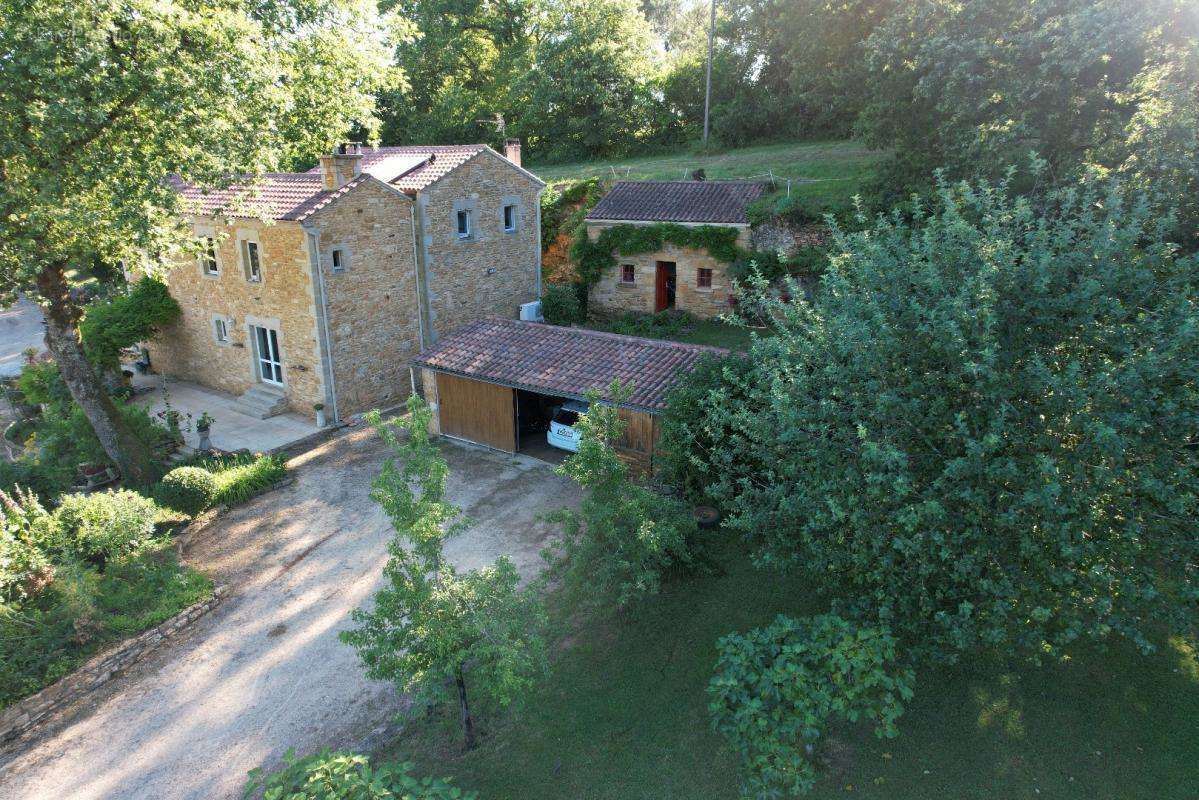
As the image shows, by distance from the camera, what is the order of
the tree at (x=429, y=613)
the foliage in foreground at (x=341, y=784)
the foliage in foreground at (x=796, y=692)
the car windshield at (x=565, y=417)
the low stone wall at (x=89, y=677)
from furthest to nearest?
the car windshield at (x=565, y=417)
the low stone wall at (x=89, y=677)
the tree at (x=429, y=613)
the foliage in foreground at (x=796, y=692)
the foliage in foreground at (x=341, y=784)

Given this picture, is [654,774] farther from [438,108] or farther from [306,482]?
[438,108]

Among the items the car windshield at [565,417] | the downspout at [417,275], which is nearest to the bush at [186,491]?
the car windshield at [565,417]

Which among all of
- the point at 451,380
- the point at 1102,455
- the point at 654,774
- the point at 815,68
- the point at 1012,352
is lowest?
the point at 654,774

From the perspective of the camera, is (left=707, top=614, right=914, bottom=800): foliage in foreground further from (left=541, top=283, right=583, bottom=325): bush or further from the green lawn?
(left=541, top=283, right=583, bottom=325): bush

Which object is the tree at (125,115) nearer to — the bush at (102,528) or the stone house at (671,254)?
the bush at (102,528)

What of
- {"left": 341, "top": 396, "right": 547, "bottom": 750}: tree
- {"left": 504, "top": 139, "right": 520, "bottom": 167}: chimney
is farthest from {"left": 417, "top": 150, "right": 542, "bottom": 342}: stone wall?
{"left": 341, "top": 396, "right": 547, "bottom": 750}: tree

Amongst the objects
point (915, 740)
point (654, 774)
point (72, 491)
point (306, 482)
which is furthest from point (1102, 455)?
point (72, 491)
